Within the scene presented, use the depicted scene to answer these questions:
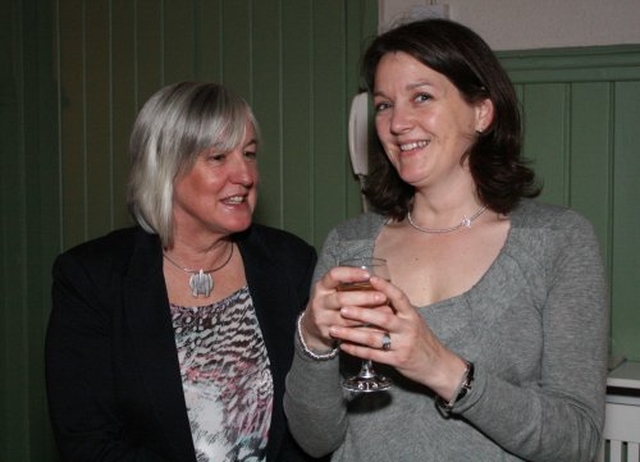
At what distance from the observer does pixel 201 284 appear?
1.99 metres

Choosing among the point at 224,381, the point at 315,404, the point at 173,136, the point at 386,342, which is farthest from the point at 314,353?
the point at 173,136

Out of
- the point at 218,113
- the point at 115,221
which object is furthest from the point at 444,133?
the point at 115,221

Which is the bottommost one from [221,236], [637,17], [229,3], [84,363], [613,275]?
[84,363]

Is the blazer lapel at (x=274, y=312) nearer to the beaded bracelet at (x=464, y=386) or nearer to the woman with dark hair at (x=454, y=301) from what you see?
the woman with dark hair at (x=454, y=301)

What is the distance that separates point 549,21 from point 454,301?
1194mm

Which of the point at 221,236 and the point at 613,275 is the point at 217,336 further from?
the point at 613,275

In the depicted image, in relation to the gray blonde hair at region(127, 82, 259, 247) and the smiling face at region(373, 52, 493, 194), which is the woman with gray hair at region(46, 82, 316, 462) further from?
the smiling face at region(373, 52, 493, 194)

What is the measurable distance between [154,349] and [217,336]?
155mm

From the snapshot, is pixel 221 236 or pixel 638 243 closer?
pixel 221 236

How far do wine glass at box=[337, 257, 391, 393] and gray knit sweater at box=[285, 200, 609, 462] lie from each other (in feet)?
0.28

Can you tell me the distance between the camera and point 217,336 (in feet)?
6.32

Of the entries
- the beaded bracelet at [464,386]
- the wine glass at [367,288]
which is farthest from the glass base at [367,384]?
the beaded bracelet at [464,386]

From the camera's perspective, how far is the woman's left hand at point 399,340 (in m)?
1.25

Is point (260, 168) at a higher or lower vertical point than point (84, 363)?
higher
